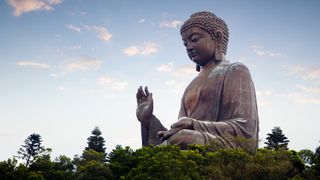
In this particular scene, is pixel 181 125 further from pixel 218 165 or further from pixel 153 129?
pixel 153 129

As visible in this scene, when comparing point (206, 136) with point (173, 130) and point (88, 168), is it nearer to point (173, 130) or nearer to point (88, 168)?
point (173, 130)

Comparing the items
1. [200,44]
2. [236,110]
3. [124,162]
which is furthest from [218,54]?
[124,162]

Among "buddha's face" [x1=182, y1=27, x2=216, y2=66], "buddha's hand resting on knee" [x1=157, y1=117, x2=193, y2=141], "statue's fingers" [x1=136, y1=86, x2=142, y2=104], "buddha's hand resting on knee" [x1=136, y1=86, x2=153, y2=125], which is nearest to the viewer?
"buddha's hand resting on knee" [x1=157, y1=117, x2=193, y2=141]

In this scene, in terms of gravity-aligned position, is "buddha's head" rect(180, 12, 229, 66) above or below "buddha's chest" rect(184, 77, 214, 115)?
above

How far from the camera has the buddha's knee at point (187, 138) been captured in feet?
34.3

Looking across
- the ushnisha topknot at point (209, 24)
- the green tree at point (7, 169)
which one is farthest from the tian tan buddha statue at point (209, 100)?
the green tree at point (7, 169)

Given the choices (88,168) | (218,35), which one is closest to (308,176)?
(218,35)

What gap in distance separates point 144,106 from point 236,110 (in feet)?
9.54

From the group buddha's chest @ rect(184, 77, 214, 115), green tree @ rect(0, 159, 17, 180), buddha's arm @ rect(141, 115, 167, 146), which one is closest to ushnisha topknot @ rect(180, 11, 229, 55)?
buddha's chest @ rect(184, 77, 214, 115)

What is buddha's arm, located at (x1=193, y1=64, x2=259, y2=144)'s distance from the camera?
1105 cm

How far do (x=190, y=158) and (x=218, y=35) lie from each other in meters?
5.53

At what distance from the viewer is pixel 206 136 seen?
10.6 meters

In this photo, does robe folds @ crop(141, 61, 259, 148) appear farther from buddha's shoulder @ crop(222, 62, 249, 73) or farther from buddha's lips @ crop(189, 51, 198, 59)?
buddha's lips @ crop(189, 51, 198, 59)

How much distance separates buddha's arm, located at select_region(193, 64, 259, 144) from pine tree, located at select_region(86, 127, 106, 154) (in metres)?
22.1
